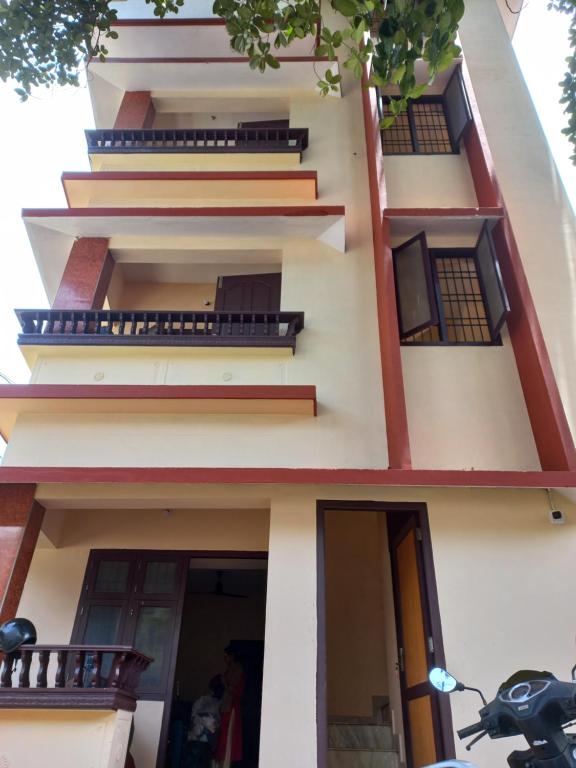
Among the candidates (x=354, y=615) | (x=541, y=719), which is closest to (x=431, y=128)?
(x=354, y=615)

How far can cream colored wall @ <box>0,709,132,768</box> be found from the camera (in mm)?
3643

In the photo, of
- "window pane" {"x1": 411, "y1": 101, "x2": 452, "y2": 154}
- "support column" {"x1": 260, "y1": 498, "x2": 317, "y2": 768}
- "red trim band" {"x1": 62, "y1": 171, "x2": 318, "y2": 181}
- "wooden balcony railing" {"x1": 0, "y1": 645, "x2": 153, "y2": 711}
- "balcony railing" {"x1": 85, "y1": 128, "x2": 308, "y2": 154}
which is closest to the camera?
"wooden balcony railing" {"x1": 0, "y1": 645, "x2": 153, "y2": 711}

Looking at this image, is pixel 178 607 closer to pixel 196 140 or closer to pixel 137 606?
pixel 137 606

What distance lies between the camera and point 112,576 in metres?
5.95

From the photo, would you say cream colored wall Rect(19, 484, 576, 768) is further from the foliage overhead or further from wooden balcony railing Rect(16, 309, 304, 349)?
the foliage overhead

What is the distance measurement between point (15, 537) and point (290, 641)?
267cm

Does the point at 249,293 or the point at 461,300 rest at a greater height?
the point at 249,293

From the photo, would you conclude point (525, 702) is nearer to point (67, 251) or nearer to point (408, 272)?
A: point (408, 272)

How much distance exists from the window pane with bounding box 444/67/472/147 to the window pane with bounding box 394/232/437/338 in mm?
2116

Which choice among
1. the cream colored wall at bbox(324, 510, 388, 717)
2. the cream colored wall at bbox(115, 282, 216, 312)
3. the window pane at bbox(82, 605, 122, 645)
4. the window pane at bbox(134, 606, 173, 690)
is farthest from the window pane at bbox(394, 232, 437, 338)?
the window pane at bbox(82, 605, 122, 645)

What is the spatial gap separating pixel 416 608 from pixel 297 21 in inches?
202

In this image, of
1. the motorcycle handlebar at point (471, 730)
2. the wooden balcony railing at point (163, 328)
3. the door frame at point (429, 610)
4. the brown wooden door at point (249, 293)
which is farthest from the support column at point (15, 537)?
the motorcycle handlebar at point (471, 730)

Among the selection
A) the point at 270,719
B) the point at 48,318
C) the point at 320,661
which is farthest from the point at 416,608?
the point at 48,318

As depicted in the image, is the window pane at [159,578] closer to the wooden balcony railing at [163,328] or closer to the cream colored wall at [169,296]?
the wooden balcony railing at [163,328]
